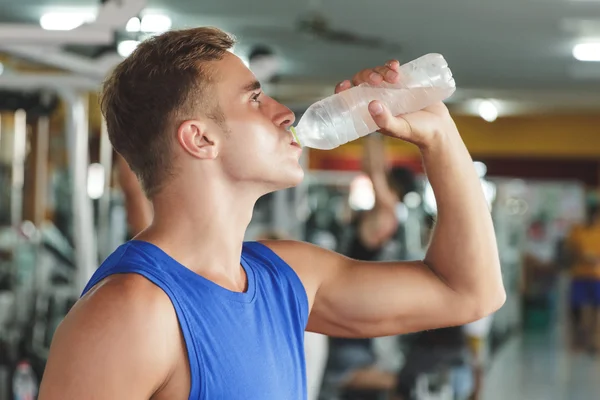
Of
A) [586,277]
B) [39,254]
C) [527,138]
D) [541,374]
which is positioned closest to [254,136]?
[39,254]

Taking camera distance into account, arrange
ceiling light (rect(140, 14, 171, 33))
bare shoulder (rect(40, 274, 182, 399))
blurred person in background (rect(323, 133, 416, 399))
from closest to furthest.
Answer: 1. bare shoulder (rect(40, 274, 182, 399))
2. blurred person in background (rect(323, 133, 416, 399))
3. ceiling light (rect(140, 14, 171, 33))

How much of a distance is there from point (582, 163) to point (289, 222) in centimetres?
948

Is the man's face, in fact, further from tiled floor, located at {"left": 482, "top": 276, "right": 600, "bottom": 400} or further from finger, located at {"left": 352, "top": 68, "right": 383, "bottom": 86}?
tiled floor, located at {"left": 482, "top": 276, "right": 600, "bottom": 400}

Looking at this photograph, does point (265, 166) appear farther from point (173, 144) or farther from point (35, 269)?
point (35, 269)

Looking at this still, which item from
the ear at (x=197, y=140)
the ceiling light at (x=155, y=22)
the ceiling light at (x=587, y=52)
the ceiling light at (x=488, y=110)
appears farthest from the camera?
the ceiling light at (x=488, y=110)

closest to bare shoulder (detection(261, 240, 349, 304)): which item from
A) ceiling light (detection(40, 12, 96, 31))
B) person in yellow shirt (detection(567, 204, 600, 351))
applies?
ceiling light (detection(40, 12, 96, 31))

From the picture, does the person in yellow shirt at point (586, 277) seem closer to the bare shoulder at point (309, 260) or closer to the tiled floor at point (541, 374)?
the tiled floor at point (541, 374)

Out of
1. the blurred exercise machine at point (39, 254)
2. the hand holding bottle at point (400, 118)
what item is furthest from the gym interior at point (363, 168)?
the hand holding bottle at point (400, 118)

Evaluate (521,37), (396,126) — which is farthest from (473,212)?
(521,37)

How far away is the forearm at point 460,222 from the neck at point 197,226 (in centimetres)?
31

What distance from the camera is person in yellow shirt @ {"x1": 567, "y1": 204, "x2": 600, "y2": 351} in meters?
9.76

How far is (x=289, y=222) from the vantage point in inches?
212

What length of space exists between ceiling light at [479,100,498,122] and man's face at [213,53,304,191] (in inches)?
424

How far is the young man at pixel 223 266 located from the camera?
1.01m
